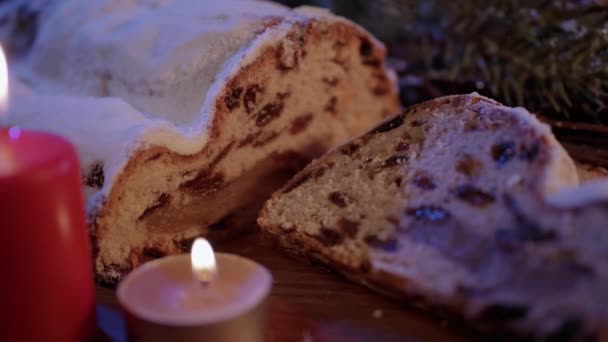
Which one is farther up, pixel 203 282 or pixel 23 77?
pixel 23 77

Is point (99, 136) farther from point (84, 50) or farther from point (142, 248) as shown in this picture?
point (84, 50)

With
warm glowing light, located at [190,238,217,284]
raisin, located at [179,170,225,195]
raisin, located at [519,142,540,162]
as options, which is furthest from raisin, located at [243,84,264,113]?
raisin, located at [519,142,540,162]

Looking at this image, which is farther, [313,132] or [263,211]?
[313,132]

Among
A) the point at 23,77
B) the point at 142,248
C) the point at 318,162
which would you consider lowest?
the point at 142,248

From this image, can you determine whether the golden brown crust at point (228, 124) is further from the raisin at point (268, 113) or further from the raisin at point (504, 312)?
the raisin at point (504, 312)

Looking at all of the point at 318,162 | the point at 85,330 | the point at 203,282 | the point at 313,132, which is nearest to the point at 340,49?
the point at 313,132

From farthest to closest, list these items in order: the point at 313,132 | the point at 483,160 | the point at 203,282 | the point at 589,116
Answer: the point at 313,132
the point at 589,116
the point at 483,160
the point at 203,282

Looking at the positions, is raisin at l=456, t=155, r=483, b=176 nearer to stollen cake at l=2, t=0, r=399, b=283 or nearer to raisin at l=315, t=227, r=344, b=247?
raisin at l=315, t=227, r=344, b=247

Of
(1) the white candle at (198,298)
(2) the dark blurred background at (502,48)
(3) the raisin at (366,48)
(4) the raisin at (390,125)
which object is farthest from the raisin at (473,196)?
(3) the raisin at (366,48)
